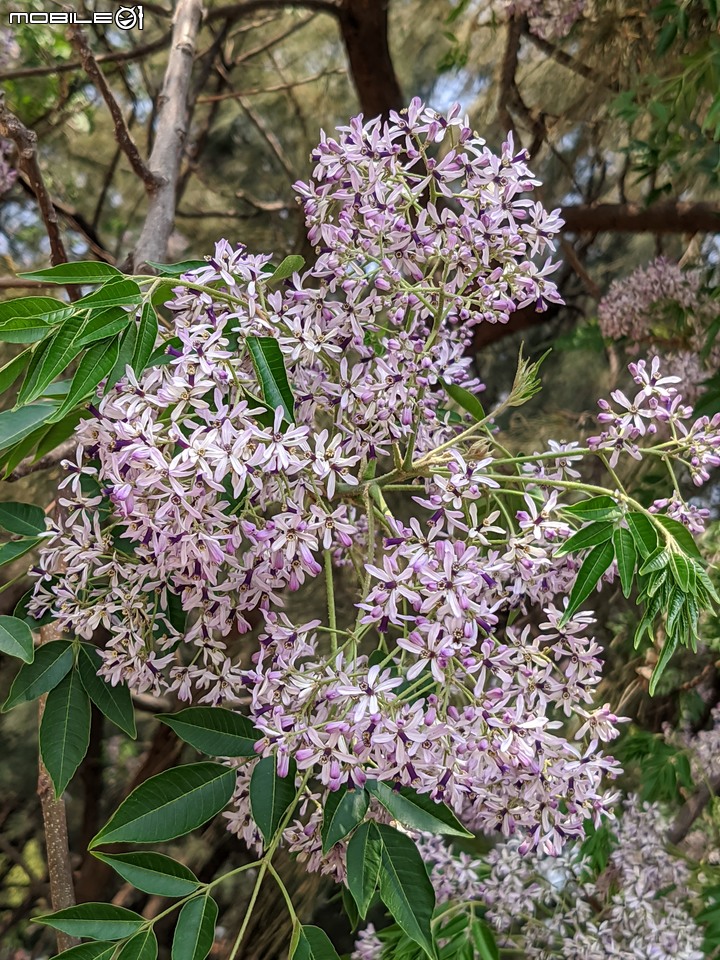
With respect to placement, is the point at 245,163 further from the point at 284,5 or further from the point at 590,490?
the point at 590,490

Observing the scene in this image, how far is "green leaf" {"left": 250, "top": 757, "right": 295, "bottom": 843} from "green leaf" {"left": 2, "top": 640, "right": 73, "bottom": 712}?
0.23 meters

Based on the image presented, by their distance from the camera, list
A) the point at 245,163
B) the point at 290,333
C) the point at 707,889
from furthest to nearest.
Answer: the point at 245,163 → the point at 707,889 → the point at 290,333

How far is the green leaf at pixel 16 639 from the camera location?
73cm

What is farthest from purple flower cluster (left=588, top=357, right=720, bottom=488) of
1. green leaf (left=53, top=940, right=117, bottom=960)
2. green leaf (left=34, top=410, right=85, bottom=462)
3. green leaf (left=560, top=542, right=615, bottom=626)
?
green leaf (left=53, top=940, right=117, bottom=960)

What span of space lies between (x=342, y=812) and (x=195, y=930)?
0.16 meters

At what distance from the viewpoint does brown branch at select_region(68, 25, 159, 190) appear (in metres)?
1.19

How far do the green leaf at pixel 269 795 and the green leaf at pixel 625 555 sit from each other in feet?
0.97

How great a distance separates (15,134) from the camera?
1074 mm

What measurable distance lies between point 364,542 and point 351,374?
0.18 meters

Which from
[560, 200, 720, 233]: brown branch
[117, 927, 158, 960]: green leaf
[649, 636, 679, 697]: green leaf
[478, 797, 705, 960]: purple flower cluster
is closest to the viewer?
[649, 636, 679, 697]: green leaf

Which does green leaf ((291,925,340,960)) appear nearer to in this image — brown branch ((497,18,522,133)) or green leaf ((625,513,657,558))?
green leaf ((625,513,657,558))

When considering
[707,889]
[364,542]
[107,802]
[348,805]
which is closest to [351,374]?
[364,542]

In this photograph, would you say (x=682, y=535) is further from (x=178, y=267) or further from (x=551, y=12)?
(x=551, y=12)

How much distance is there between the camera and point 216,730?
748 mm
